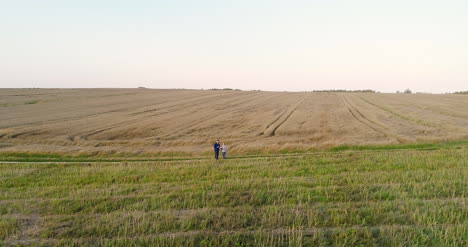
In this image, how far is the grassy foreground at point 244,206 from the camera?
6.49 m

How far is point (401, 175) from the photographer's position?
Answer: 10.9m

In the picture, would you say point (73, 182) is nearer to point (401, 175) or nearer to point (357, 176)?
point (357, 176)

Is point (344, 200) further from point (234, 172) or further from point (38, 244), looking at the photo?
point (38, 244)

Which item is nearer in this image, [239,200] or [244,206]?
[244,206]

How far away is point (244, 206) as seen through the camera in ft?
27.2

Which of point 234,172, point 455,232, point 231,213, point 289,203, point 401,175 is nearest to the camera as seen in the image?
point 455,232

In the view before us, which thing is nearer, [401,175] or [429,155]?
[401,175]

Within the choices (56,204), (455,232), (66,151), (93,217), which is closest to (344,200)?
(455,232)

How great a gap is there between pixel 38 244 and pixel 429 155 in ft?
54.9

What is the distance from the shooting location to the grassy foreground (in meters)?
6.49

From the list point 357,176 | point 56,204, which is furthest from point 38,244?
point 357,176

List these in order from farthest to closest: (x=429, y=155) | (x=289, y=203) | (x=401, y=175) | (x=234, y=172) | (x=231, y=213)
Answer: (x=429, y=155)
(x=234, y=172)
(x=401, y=175)
(x=289, y=203)
(x=231, y=213)

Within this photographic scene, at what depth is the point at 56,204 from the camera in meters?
8.80

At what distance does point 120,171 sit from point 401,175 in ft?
39.0
